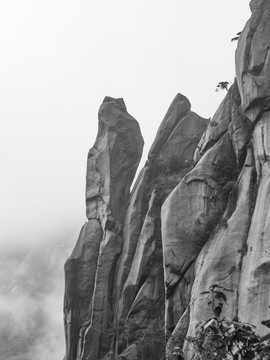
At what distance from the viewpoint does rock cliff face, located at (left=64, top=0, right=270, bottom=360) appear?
3198 cm

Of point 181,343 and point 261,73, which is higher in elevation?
point 261,73

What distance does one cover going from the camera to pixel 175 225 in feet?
124

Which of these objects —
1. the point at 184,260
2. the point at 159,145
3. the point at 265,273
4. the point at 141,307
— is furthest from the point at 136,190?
the point at 265,273

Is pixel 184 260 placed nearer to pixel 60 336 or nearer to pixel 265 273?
pixel 265 273

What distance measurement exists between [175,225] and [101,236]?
1463cm

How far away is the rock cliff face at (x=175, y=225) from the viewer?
32.0 metres

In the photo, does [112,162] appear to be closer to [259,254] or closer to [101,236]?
[101,236]

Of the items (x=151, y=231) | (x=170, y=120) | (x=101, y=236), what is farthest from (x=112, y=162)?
(x=151, y=231)

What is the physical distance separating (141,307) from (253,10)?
22.4 metres

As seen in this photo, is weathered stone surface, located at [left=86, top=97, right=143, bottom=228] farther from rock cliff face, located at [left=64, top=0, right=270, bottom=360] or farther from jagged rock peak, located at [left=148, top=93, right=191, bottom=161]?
jagged rock peak, located at [left=148, top=93, right=191, bottom=161]

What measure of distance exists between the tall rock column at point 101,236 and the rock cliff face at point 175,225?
0.09 meters

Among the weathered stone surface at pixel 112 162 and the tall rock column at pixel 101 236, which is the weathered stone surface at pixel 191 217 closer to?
the tall rock column at pixel 101 236

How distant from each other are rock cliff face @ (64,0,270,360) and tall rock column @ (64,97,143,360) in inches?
3.5

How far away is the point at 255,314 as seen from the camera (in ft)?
92.0
